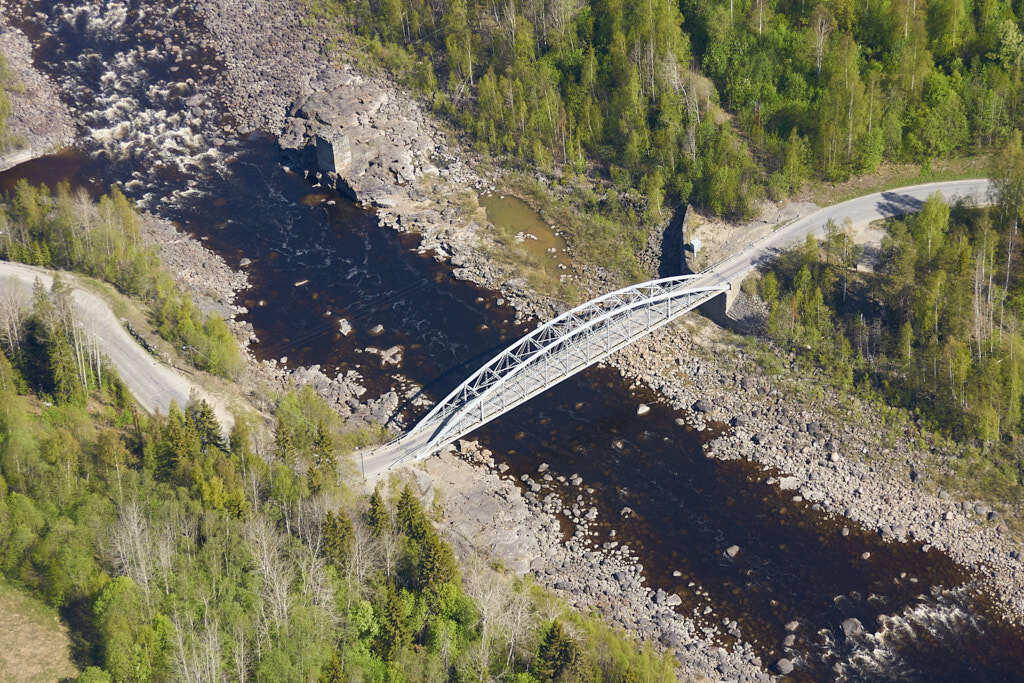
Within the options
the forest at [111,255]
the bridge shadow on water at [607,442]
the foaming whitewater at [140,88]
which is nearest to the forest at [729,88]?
the bridge shadow on water at [607,442]

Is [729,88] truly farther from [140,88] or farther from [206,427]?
[140,88]

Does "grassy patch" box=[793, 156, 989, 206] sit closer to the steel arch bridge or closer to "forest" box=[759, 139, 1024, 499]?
"forest" box=[759, 139, 1024, 499]

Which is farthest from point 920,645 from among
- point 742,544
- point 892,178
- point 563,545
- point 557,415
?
point 892,178

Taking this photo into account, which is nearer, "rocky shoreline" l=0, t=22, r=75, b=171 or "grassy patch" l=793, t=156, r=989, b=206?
"grassy patch" l=793, t=156, r=989, b=206

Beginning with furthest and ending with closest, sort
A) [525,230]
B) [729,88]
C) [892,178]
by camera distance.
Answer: [729,88] → [525,230] → [892,178]

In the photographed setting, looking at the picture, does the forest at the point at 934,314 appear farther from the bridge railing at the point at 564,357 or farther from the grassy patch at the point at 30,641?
the grassy patch at the point at 30,641

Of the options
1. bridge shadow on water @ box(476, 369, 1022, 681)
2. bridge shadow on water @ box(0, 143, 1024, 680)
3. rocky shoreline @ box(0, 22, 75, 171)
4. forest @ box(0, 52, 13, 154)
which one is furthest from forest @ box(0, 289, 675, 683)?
forest @ box(0, 52, 13, 154)

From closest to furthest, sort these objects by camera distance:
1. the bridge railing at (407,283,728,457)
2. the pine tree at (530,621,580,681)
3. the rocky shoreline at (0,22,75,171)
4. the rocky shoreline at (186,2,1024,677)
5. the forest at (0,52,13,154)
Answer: the pine tree at (530,621,580,681)
the rocky shoreline at (186,2,1024,677)
the bridge railing at (407,283,728,457)
the forest at (0,52,13,154)
the rocky shoreline at (0,22,75,171)
